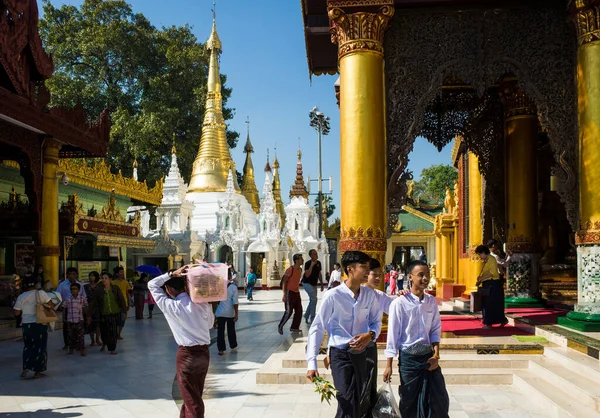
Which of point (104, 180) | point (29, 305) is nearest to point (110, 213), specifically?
point (104, 180)

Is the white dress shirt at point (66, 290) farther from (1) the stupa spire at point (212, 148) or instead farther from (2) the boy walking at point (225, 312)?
(1) the stupa spire at point (212, 148)

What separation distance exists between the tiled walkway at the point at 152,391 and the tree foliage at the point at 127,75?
25.0 meters

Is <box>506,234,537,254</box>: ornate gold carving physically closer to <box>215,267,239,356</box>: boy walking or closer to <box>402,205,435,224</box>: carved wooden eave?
<box>215,267,239,356</box>: boy walking

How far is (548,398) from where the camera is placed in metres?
6.16

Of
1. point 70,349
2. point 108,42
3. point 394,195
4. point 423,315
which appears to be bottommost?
point 70,349

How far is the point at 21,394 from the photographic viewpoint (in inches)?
297

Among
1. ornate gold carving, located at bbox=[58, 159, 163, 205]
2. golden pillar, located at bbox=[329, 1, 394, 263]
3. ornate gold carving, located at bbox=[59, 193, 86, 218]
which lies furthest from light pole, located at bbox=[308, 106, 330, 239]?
golden pillar, located at bbox=[329, 1, 394, 263]

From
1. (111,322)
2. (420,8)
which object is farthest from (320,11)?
(111,322)

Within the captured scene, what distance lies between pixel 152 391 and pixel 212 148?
112 ft

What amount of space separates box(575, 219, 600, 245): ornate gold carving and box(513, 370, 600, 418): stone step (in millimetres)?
2110

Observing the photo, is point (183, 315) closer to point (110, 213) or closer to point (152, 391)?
point (152, 391)

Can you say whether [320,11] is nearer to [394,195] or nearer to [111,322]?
[394,195]

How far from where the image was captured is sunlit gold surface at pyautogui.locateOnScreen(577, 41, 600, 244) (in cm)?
841

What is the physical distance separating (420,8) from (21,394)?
7.25 meters
